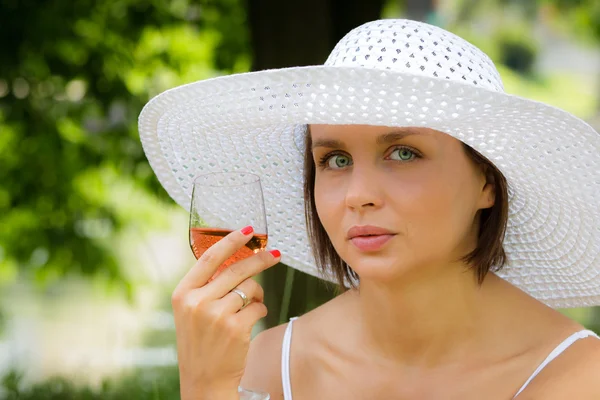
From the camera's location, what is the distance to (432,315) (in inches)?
101

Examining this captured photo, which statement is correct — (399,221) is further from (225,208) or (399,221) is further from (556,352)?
(556,352)

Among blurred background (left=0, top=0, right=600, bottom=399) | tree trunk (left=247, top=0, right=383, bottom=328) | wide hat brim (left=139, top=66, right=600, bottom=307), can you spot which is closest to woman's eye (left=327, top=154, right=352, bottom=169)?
wide hat brim (left=139, top=66, right=600, bottom=307)

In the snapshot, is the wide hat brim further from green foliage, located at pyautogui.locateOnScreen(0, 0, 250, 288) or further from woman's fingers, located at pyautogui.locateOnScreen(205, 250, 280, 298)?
green foliage, located at pyautogui.locateOnScreen(0, 0, 250, 288)

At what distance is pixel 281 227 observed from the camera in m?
3.07

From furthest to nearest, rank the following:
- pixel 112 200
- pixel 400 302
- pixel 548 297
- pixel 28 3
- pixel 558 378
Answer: pixel 112 200
pixel 28 3
pixel 548 297
pixel 400 302
pixel 558 378

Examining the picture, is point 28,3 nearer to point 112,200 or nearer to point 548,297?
point 112,200

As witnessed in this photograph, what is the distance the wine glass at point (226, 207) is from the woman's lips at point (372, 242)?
0.83 ft

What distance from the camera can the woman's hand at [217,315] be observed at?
6.92 feet

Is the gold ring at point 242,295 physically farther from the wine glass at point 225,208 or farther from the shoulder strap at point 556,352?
the shoulder strap at point 556,352

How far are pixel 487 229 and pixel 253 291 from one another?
811 millimetres

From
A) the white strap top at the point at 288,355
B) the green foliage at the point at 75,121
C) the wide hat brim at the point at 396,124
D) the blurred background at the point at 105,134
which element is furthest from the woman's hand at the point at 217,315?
the green foliage at the point at 75,121

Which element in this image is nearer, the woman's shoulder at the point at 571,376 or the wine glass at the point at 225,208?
the wine glass at the point at 225,208

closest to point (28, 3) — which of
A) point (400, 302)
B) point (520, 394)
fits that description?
point (400, 302)

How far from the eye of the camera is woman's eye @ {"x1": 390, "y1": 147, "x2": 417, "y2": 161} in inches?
88.7
